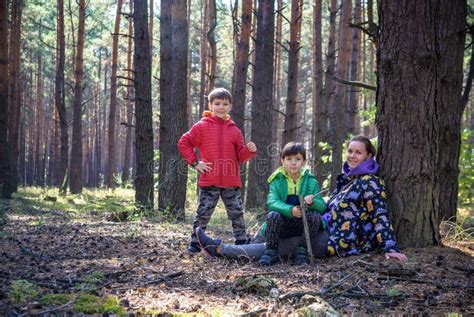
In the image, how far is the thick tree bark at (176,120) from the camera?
9109 mm

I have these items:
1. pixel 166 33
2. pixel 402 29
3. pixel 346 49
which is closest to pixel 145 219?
pixel 166 33

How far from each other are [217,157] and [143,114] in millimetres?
5183

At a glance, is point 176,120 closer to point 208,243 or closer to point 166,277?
point 208,243

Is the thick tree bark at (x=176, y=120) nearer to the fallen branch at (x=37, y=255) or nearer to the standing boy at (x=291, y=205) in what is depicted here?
the fallen branch at (x=37, y=255)

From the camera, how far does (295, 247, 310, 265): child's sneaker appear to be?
4483mm

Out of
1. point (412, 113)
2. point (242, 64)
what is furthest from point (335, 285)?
point (242, 64)

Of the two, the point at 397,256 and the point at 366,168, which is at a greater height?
the point at 366,168

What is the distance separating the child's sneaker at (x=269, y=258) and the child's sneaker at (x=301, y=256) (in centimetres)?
21

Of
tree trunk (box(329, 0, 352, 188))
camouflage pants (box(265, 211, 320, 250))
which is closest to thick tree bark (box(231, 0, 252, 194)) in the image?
tree trunk (box(329, 0, 352, 188))

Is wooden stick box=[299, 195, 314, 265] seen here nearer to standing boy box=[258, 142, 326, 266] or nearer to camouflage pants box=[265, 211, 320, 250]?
standing boy box=[258, 142, 326, 266]

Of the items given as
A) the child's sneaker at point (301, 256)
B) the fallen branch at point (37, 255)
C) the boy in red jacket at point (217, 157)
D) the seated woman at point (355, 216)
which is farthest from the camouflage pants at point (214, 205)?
the fallen branch at point (37, 255)

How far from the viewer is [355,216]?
15.3ft

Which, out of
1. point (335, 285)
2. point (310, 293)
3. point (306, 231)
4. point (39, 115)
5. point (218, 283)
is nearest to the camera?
point (310, 293)

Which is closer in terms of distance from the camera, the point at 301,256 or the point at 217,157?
the point at 301,256
